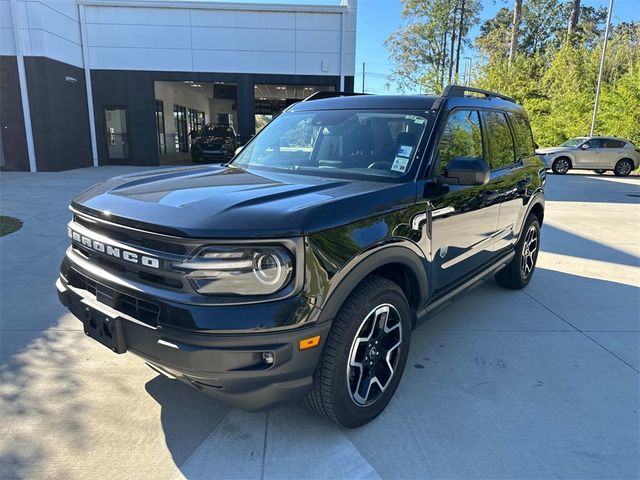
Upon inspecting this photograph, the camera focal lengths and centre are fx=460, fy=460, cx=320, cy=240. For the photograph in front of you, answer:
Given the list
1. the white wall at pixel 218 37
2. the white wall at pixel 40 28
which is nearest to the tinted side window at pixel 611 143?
the white wall at pixel 218 37

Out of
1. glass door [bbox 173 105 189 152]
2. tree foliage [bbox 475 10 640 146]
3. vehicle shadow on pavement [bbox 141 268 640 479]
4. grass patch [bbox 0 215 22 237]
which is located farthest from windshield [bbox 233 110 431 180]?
glass door [bbox 173 105 189 152]

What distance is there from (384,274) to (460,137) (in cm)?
135

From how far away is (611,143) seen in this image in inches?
768

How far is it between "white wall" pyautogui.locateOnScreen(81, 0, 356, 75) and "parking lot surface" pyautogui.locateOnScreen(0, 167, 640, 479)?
1636cm

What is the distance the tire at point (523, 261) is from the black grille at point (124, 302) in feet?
12.4

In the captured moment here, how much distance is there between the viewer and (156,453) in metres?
2.44

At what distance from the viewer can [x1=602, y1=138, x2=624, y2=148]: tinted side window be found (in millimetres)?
19469

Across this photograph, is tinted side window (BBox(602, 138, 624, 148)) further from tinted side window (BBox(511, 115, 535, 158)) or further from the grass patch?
the grass patch

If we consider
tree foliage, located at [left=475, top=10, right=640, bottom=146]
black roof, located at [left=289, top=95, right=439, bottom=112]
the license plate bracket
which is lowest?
the license plate bracket

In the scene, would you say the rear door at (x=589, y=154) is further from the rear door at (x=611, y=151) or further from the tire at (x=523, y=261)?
the tire at (x=523, y=261)

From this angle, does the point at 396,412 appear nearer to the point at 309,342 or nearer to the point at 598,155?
the point at 309,342

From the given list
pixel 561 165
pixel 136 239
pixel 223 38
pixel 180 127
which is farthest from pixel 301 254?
pixel 180 127

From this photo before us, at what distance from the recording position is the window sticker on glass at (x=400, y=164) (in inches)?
117

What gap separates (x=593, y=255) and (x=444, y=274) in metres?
4.65
